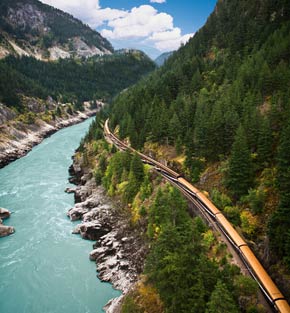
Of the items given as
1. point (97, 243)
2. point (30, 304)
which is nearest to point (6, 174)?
point (97, 243)

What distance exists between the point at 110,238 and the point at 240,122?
2638cm

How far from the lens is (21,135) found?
108 m

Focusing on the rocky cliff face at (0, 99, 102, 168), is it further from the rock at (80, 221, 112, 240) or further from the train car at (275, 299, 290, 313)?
the train car at (275, 299, 290, 313)

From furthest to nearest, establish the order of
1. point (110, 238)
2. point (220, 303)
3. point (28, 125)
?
point (28, 125) → point (110, 238) → point (220, 303)

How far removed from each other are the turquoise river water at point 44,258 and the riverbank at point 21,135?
22.0 metres

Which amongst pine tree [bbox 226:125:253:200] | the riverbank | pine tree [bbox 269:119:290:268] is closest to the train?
pine tree [bbox 269:119:290:268]

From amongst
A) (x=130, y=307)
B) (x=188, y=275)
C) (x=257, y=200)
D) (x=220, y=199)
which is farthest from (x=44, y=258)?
(x=257, y=200)

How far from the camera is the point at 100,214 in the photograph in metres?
49.9

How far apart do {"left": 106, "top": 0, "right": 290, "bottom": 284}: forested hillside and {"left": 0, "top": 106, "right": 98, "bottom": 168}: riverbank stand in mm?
35882

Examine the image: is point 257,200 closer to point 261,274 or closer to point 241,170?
point 241,170

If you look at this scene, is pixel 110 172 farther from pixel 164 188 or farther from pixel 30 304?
pixel 30 304

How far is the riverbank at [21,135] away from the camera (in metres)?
93.2

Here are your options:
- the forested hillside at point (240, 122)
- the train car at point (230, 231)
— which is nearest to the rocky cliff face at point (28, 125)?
the forested hillside at point (240, 122)

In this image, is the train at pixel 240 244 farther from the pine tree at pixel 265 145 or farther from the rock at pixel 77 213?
the rock at pixel 77 213
